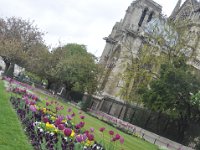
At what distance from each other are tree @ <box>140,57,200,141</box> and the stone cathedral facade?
20.0 m

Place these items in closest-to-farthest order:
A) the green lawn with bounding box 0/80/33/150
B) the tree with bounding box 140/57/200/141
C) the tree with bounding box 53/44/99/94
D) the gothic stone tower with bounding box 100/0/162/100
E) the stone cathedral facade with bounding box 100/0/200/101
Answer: the green lawn with bounding box 0/80/33/150 < the tree with bounding box 140/57/200/141 < the tree with bounding box 53/44/99/94 < the stone cathedral facade with bounding box 100/0/200/101 < the gothic stone tower with bounding box 100/0/162/100

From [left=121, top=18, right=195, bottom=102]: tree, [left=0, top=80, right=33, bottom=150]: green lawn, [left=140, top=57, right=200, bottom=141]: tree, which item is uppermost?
[left=121, top=18, right=195, bottom=102]: tree

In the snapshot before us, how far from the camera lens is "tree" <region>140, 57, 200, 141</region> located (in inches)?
1141

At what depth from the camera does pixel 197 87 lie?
2891 cm

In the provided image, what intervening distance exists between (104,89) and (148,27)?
11.3 m

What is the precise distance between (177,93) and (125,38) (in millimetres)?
28926

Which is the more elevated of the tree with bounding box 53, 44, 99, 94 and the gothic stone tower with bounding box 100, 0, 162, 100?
the gothic stone tower with bounding box 100, 0, 162, 100

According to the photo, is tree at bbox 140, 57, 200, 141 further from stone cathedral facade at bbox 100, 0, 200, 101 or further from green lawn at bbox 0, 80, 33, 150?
stone cathedral facade at bbox 100, 0, 200, 101

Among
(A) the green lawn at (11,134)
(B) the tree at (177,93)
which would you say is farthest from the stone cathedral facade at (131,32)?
(A) the green lawn at (11,134)

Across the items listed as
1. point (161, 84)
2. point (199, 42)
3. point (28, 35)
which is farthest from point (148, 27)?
point (161, 84)

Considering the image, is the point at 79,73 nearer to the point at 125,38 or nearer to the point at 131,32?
the point at 125,38

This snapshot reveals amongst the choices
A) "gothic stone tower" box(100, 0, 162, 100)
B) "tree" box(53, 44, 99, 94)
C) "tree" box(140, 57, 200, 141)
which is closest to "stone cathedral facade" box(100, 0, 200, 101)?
"gothic stone tower" box(100, 0, 162, 100)

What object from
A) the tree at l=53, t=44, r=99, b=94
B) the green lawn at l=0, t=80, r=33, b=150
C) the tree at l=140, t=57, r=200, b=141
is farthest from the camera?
the tree at l=53, t=44, r=99, b=94

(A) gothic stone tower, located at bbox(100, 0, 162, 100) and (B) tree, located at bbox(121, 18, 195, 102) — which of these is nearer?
(B) tree, located at bbox(121, 18, 195, 102)
